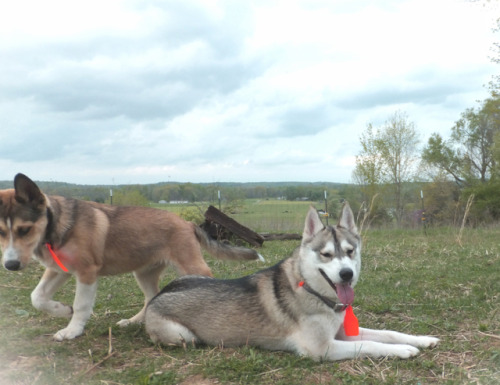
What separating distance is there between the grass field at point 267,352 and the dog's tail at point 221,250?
4.84 ft

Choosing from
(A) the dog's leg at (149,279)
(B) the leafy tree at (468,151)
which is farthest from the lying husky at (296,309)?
(B) the leafy tree at (468,151)

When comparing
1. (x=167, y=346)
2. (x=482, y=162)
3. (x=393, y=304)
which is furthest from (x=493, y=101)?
(x=167, y=346)

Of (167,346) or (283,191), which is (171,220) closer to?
(167,346)

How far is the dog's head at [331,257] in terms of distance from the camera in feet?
15.3

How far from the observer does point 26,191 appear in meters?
4.96

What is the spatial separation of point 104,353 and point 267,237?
1170 cm

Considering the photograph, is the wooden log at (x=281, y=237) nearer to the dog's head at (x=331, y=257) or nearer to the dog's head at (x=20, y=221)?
the dog's head at (x=331, y=257)

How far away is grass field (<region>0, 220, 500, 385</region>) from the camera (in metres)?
4.19

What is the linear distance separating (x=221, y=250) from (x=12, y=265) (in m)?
2.79

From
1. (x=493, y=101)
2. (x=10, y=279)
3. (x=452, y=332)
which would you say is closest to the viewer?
(x=452, y=332)

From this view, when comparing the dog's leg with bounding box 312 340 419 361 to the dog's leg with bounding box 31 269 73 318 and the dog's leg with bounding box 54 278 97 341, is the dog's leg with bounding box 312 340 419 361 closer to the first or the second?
the dog's leg with bounding box 54 278 97 341

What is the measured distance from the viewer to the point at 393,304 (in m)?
6.73

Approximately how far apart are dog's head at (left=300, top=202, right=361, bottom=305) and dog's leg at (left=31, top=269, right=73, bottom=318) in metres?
3.03

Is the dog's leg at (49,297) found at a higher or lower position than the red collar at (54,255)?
lower
